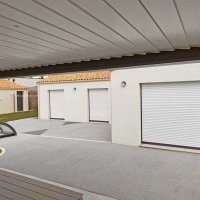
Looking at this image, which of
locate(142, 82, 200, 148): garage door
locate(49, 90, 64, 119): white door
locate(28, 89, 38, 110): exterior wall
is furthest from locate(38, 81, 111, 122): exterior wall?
locate(28, 89, 38, 110): exterior wall

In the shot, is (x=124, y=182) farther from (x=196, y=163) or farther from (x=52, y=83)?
(x=52, y=83)

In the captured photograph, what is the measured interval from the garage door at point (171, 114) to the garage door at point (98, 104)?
302 inches

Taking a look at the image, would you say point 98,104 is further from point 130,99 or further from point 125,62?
point 125,62

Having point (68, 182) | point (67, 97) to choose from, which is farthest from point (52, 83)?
point (68, 182)

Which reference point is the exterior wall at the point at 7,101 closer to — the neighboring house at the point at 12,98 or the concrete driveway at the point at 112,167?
the neighboring house at the point at 12,98

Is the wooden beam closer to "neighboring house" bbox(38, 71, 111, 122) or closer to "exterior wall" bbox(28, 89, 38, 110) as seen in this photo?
"neighboring house" bbox(38, 71, 111, 122)

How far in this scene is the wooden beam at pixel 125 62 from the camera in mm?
4062

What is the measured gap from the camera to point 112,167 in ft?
24.7

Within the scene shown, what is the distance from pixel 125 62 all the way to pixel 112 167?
4033 millimetres

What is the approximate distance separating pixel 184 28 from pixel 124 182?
4581 mm

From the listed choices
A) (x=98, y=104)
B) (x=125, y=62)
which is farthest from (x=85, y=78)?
(x=125, y=62)

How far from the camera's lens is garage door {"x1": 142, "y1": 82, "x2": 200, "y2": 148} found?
9.33m

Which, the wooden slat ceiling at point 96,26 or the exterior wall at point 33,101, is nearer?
the wooden slat ceiling at point 96,26

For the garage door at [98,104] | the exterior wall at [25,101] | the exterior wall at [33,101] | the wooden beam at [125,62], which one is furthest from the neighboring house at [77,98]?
the wooden beam at [125,62]
